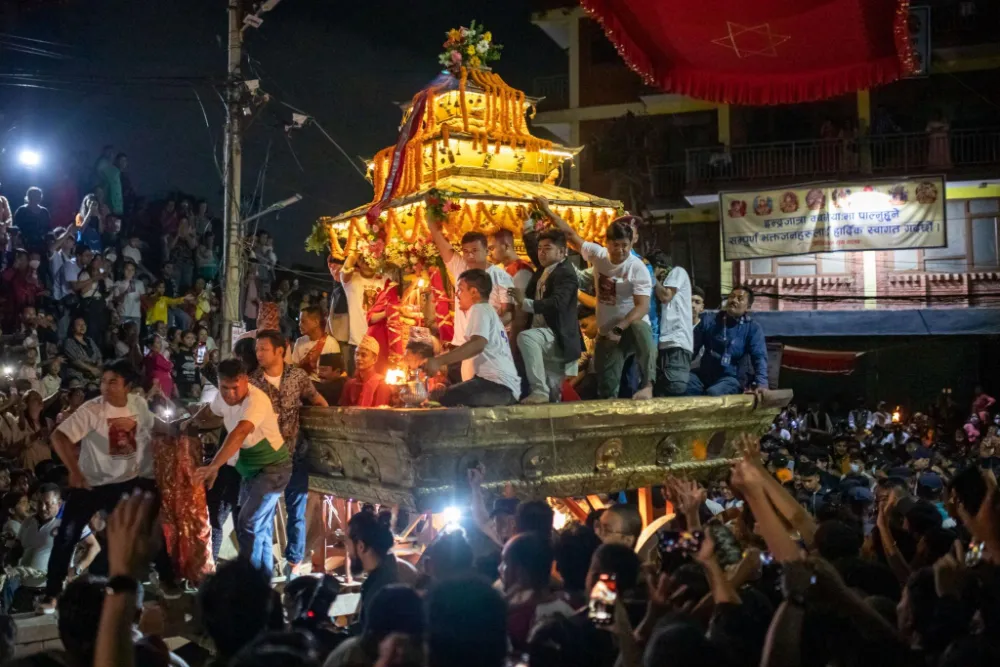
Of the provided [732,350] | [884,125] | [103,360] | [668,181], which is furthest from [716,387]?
[668,181]

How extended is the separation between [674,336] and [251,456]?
11.3 ft

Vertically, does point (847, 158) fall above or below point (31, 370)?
above

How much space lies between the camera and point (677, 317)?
7926 millimetres

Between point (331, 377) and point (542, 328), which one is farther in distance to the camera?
point (331, 377)

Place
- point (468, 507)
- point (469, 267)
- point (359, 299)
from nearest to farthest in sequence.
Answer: point (468, 507)
point (469, 267)
point (359, 299)

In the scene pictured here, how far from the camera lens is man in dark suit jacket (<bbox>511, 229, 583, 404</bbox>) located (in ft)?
23.7

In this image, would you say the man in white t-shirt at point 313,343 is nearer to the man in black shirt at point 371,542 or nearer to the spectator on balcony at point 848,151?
the man in black shirt at point 371,542

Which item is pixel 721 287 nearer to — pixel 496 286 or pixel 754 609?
pixel 496 286

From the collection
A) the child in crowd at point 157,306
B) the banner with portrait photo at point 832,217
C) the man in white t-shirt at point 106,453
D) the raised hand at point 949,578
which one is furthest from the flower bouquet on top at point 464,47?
the banner with portrait photo at point 832,217

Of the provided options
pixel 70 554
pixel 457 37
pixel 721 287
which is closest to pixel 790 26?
pixel 457 37

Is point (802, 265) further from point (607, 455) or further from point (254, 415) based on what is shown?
point (254, 415)

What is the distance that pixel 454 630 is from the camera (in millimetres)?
2801

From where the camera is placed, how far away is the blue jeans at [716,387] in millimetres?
8055

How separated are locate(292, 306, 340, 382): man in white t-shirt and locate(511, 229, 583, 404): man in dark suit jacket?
197 centimetres
